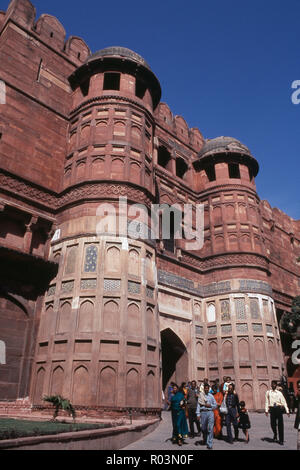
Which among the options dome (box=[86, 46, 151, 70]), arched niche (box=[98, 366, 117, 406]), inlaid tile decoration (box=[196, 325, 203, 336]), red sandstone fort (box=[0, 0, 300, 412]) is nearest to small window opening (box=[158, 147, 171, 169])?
red sandstone fort (box=[0, 0, 300, 412])

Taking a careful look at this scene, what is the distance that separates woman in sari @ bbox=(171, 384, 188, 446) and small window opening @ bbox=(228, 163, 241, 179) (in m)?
16.3

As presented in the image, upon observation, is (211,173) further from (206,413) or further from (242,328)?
(206,413)

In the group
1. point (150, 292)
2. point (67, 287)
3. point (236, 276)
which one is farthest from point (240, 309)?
point (67, 287)

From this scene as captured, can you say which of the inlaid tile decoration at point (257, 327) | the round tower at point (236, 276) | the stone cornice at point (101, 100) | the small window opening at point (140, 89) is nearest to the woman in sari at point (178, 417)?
the round tower at point (236, 276)

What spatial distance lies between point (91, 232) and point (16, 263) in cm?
273

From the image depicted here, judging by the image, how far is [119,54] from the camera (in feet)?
56.3

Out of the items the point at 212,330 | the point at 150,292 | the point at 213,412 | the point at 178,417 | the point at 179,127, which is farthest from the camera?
the point at 179,127

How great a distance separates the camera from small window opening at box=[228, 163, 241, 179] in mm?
22469

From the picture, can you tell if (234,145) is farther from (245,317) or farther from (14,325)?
(14,325)

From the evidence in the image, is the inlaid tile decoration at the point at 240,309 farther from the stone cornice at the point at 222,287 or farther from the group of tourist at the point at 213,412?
the group of tourist at the point at 213,412

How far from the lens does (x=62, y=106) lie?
1720 centimetres

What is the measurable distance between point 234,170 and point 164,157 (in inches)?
181

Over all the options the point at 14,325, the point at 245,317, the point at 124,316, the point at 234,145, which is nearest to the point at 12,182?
the point at 14,325

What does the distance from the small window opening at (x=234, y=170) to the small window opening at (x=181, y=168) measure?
275 centimetres
